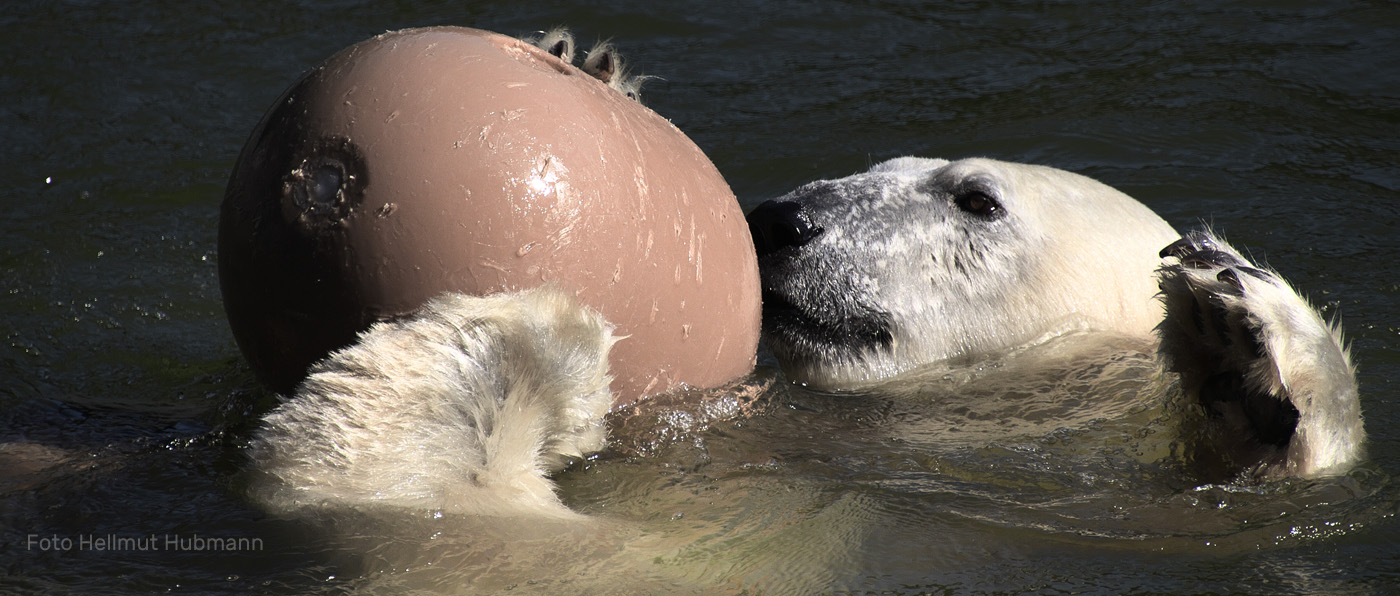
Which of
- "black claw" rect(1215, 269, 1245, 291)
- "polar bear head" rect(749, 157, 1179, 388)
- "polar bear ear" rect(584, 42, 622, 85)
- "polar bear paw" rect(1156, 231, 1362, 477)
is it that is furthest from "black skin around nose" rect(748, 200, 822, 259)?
"black claw" rect(1215, 269, 1245, 291)

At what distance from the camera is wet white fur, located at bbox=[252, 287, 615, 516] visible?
7.26ft

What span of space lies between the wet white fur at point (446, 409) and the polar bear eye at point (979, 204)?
159 centimetres

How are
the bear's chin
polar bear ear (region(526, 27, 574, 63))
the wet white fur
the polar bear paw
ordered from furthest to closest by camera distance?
the bear's chin < polar bear ear (region(526, 27, 574, 63)) < the polar bear paw < the wet white fur

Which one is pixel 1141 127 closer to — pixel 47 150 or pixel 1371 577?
pixel 1371 577

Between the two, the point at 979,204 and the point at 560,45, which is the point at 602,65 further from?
the point at 979,204

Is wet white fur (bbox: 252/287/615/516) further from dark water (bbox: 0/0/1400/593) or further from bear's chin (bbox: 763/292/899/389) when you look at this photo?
bear's chin (bbox: 763/292/899/389)

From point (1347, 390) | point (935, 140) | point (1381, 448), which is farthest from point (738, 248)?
point (935, 140)

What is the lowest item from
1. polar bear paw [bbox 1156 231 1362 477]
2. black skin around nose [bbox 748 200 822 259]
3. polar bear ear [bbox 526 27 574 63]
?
polar bear paw [bbox 1156 231 1362 477]

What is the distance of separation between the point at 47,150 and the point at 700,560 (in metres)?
5.00

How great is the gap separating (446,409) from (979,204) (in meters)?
1.92

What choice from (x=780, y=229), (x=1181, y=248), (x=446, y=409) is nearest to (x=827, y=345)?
(x=780, y=229)

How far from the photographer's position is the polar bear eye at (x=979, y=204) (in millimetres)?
3623

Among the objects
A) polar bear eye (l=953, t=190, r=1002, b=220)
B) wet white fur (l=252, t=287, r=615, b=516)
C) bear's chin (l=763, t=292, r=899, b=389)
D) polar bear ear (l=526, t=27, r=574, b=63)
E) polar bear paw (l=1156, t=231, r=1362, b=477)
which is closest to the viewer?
wet white fur (l=252, t=287, r=615, b=516)

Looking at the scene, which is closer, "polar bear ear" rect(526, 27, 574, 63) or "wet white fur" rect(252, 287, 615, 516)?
"wet white fur" rect(252, 287, 615, 516)
